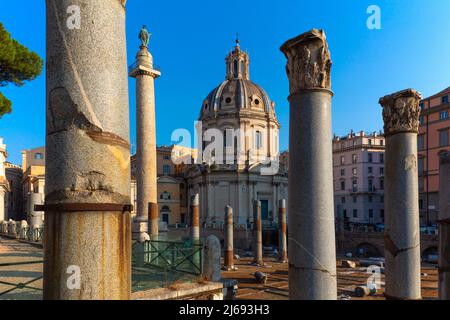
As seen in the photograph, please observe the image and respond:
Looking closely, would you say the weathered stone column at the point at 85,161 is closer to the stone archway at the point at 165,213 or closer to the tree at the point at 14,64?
the tree at the point at 14,64

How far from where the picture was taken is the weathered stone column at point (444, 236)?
5230mm

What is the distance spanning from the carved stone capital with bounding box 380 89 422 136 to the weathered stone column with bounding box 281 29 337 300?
1939 millimetres

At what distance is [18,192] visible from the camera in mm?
58094

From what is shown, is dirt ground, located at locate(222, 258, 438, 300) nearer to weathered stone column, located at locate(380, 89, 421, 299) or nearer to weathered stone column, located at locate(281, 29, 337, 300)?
weathered stone column, located at locate(380, 89, 421, 299)

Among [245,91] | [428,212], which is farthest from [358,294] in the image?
[245,91]

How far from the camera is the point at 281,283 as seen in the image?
17797 mm

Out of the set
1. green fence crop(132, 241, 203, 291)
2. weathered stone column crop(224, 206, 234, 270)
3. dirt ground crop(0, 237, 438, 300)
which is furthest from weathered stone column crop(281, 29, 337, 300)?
weathered stone column crop(224, 206, 234, 270)

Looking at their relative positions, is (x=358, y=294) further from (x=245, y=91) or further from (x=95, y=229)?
(x=245, y=91)

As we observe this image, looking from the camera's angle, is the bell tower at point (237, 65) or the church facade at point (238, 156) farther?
the bell tower at point (237, 65)

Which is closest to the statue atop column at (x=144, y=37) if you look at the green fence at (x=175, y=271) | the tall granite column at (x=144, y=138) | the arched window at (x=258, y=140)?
the tall granite column at (x=144, y=138)

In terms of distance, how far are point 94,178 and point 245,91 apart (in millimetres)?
47719

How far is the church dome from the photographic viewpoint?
4841cm

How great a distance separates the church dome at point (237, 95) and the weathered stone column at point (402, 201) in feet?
137
